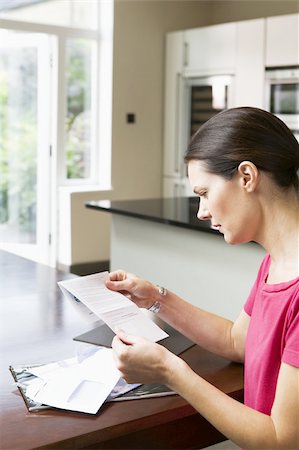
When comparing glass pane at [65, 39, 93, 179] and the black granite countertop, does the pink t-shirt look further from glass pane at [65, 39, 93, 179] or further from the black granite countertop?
glass pane at [65, 39, 93, 179]

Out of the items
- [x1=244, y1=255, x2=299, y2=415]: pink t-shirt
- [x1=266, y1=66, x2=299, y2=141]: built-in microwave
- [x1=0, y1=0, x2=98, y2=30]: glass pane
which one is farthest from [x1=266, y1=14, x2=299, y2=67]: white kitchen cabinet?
[x1=244, y1=255, x2=299, y2=415]: pink t-shirt

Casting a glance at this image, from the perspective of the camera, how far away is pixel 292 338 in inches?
44.1

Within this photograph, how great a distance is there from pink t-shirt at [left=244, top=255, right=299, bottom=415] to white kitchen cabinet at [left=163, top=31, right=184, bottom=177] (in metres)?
4.85

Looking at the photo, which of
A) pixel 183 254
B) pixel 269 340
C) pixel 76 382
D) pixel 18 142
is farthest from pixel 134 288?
pixel 18 142

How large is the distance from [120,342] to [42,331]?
0.53 meters

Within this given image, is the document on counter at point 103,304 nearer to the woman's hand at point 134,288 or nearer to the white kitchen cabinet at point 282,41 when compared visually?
the woman's hand at point 134,288

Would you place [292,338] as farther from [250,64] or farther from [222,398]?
[250,64]

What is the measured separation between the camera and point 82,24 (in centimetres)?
578

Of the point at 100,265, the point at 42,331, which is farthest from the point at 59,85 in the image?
the point at 42,331

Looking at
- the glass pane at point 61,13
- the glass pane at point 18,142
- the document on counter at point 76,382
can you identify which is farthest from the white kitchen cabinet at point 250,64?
the document on counter at point 76,382

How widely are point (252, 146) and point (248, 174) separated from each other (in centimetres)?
5

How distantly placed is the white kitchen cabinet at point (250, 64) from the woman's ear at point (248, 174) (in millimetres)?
4143

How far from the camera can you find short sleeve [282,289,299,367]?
1098 millimetres

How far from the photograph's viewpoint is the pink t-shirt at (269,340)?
45.0 inches
